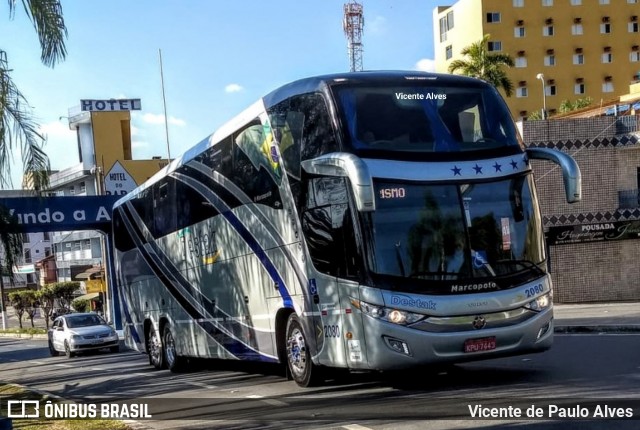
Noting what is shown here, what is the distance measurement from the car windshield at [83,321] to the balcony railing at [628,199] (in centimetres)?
2086

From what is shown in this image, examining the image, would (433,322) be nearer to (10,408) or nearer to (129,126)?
(10,408)

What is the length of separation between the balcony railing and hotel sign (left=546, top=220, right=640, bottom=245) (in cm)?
68

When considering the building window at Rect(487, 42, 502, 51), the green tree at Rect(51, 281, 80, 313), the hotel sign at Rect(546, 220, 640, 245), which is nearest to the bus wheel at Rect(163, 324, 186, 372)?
the hotel sign at Rect(546, 220, 640, 245)

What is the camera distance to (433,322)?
372 inches

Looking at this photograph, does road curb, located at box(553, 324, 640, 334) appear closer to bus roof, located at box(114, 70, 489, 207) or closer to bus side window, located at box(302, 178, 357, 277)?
bus roof, located at box(114, 70, 489, 207)

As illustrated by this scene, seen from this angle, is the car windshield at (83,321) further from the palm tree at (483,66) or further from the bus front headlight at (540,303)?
the palm tree at (483,66)

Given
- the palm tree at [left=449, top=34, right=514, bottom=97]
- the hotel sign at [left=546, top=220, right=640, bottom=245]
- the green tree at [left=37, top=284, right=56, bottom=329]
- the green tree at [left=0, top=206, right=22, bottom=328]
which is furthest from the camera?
the green tree at [left=37, top=284, right=56, bottom=329]

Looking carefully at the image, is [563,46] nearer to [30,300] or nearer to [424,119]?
[30,300]

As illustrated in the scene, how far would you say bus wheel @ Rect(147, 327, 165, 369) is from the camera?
18.4 meters

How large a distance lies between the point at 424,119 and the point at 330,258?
7.17 ft

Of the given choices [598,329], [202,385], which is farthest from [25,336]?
[598,329]

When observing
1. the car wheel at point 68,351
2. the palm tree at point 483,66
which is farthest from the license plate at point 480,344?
the palm tree at point 483,66

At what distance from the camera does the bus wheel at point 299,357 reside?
11.2 m

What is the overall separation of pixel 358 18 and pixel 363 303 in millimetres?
73415
